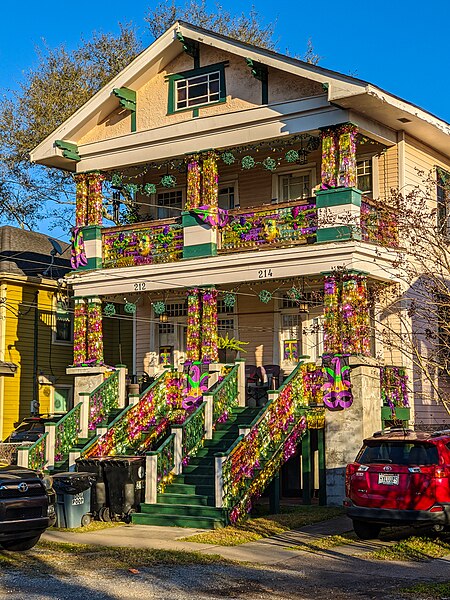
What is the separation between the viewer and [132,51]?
36.2m

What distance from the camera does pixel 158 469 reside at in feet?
55.4

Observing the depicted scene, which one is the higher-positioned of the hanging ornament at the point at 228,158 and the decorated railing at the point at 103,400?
the hanging ornament at the point at 228,158

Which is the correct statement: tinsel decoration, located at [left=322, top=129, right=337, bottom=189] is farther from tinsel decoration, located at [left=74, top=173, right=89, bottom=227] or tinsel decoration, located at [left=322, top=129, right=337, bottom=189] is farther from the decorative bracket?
the decorative bracket

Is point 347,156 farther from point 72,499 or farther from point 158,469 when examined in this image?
point 72,499

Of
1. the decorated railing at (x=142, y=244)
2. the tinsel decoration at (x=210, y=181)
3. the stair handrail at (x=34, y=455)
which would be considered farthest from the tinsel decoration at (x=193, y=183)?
the stair handrail at (x=34, y=455)

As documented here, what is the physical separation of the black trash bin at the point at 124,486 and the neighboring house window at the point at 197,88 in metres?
8.83

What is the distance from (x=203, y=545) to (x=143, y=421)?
622cm

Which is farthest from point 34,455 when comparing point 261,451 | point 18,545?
point 18,545

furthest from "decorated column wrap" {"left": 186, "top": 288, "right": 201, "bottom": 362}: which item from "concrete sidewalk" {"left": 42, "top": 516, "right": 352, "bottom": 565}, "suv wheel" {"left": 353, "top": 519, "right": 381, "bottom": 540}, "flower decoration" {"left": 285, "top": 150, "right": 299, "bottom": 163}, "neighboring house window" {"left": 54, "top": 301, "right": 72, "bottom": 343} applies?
"neighboring house window" {"left": 54, "top": 301, "right": 72, "bottom": 343}

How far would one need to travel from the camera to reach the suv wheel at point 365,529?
1395 centimetres

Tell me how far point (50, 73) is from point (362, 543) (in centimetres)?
2662

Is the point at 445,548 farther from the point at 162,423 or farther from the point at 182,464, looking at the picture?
the point at 162,423

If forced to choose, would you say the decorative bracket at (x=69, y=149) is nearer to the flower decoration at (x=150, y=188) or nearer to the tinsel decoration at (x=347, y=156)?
the flower decoration at (x=150, y=188)

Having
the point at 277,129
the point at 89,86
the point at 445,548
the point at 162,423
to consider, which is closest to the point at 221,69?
the point at 277,129
